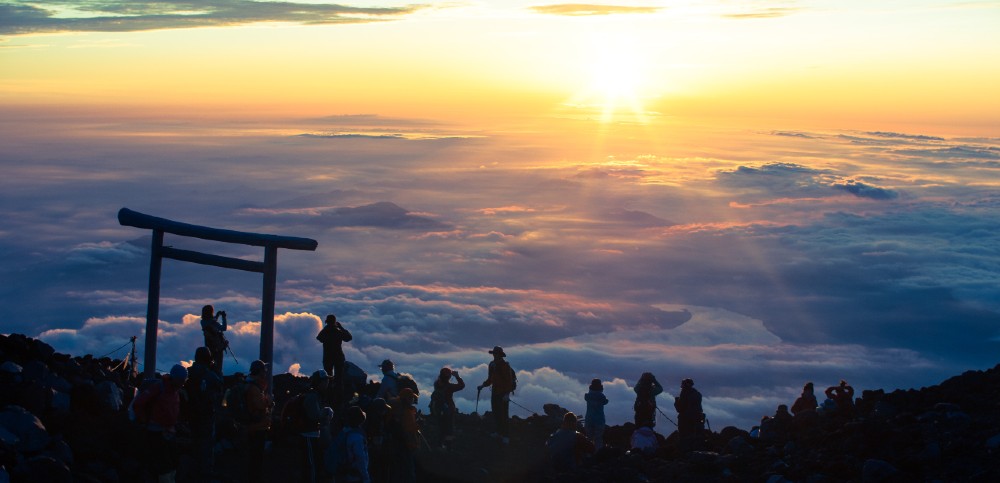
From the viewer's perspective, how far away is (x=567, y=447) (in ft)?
40.3

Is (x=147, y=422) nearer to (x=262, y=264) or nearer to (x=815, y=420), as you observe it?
(x=262, y=264)

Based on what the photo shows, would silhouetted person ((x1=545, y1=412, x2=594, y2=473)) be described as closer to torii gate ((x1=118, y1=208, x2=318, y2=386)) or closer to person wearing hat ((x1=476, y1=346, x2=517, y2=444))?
person wearing hat ((x1=476, y1=346, x2=517, y2=444))

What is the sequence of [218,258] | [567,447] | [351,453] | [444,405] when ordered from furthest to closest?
[218,258]
[444,405]
[567,447]
[351,453]

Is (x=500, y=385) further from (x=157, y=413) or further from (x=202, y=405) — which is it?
(x=157, y=413)

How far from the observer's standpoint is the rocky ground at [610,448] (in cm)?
1032

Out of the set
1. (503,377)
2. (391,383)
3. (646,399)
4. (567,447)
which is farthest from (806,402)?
(391,383)

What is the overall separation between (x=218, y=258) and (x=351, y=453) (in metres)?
5.67

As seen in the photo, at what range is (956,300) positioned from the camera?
14875cm

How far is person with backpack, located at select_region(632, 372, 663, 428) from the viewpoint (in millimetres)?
13836

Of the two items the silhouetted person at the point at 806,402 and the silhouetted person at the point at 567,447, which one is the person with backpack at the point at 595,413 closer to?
the silhouetted person at the point at 567,447

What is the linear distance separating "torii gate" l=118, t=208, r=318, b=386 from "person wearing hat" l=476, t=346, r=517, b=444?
3062mm

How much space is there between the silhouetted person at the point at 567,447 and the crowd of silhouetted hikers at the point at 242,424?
0.02m

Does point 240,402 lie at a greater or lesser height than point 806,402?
lesser

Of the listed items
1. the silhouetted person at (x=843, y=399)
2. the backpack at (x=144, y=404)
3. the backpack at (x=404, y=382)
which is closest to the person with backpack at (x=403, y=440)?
the backpack at (x=404, y=382)
